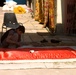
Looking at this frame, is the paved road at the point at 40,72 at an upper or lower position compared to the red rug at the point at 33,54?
lower

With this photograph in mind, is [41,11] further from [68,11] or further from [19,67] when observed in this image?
[19,67]

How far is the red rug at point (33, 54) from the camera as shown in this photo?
23.0 feet

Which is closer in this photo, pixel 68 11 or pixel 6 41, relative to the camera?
pixel 6 41

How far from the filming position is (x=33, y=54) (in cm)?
723

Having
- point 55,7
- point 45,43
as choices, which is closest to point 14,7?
point 55,7

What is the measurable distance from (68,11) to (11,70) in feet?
18.8

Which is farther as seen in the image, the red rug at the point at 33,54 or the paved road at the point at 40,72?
the red rug at the point at 33,54

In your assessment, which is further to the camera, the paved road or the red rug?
the red rug

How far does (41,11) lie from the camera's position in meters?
15.0

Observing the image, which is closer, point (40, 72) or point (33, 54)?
point (40, 72)

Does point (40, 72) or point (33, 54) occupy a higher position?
point (33, 54)

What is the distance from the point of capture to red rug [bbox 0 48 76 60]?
7.00 meters

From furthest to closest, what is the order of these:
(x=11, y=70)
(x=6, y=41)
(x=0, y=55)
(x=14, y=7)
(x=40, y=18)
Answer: (x=14, y=7) → (x=40, y=18) → (x=6, y=41) → (x=0, y=55) → (x=11, y=70)

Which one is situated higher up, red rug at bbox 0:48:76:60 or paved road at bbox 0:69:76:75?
red rug at bbox 0:48:76:60
